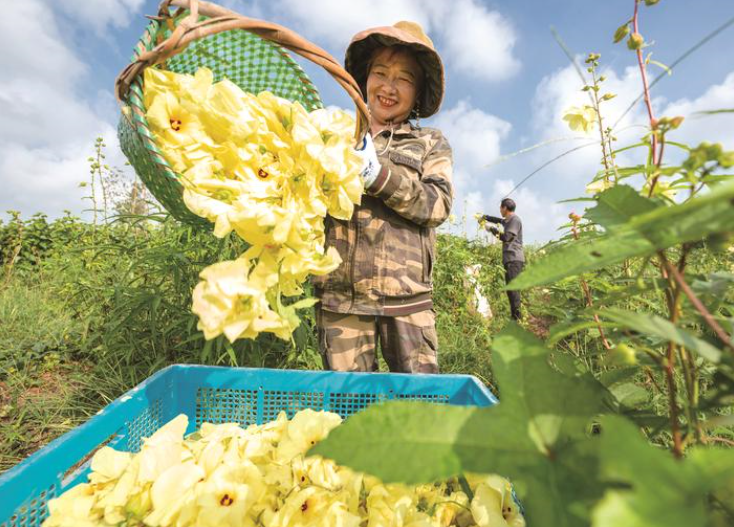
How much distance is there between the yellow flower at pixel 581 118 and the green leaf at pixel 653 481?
0.74 m

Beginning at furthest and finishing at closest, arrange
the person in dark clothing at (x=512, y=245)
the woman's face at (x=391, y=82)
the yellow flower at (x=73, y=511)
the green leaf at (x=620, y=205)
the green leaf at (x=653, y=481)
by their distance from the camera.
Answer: the person in dark clothing at (x=512, y=245), the woman's face at (x=391, y=82), the yellow flower at (x=73, y=511), the green leaf at (x=620, y=205), the green leaf at (x=653, y=481)

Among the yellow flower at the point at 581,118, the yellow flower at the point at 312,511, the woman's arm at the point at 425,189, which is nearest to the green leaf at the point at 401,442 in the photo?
the yellow flower at the point at 312,511

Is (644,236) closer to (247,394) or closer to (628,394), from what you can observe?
(628,394)

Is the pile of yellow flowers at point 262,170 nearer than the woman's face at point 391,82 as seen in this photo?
Yes

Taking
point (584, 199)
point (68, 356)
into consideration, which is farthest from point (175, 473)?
point (68, 356)

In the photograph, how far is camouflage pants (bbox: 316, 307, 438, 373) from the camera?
3.97 ft

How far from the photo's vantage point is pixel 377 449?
9.5 inches

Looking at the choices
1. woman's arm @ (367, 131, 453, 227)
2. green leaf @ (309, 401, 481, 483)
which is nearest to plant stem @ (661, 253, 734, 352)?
green leaf @ (309, 401, 481, 483)

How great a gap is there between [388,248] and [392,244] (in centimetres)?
2

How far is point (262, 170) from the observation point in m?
0.56

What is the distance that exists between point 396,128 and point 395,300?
0.61 meters

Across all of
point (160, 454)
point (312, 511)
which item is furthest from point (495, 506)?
point (160, 454)

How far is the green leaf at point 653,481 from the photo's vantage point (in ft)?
0.49

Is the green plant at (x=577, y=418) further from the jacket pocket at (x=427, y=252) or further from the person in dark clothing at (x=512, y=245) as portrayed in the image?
the person in dark clothing at (x=512, y=245)
